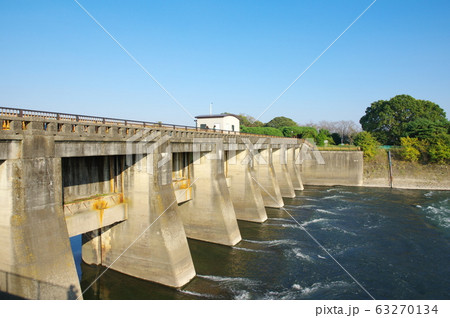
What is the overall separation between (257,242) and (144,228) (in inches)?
442

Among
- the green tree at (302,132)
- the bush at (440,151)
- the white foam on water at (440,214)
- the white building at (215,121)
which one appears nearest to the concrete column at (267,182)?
the white building at (215,121)

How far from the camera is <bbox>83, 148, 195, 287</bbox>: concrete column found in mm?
17266

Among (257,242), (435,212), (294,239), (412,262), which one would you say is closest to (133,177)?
(257,242)

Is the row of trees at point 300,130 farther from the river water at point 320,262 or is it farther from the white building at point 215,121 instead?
the river water at point 320,262

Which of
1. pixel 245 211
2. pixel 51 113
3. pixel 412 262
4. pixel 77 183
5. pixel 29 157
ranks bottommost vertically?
pixel 412 262

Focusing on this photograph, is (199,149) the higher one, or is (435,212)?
(199,149)

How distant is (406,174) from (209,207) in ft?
148

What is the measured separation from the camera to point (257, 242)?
2556cm

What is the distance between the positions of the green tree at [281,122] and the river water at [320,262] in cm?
9061

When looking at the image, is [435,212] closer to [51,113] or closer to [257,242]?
[257,242]

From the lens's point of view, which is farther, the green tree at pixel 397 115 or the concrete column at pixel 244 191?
the green tree at pixel 397 115

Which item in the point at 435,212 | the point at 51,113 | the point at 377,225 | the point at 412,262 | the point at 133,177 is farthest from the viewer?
the point at 435,212

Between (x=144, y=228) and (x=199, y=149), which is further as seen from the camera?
(x=199, y=149)

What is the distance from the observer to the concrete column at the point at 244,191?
30656 mm
